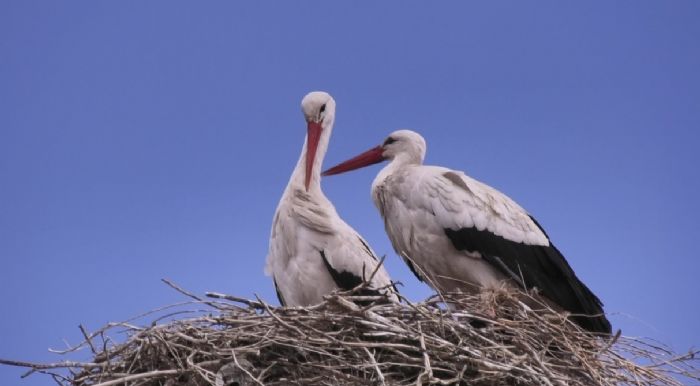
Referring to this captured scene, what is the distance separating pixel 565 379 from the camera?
4.22 metres

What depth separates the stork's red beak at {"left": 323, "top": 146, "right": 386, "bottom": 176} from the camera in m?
5.99

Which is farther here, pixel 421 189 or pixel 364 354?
pixel 421 189

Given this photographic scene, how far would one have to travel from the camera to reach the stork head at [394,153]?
575 centimetres

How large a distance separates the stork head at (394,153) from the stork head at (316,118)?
428mm

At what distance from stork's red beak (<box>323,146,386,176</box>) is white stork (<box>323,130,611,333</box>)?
2.00 ft

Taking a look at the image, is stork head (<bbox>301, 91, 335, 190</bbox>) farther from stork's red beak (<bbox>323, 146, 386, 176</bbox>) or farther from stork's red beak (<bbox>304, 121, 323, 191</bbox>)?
stork's red beak (<bbox>323, 146, 386, 176</bbox>)

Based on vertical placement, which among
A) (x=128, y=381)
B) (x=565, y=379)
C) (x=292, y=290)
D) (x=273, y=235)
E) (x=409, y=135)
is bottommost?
(x=565, y=379)

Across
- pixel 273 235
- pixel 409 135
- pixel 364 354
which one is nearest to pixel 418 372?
pixel 364 354

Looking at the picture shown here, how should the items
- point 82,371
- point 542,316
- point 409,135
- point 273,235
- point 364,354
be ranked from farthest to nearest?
point 409,135
point 273,235
point 542,316
point 82,371
point 364,354

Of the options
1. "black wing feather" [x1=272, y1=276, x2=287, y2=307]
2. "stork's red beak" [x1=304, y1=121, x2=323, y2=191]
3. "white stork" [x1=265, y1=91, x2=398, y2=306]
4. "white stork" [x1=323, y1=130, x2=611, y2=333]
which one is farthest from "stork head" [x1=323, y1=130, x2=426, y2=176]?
"black wing feather" [x1=272, y1=276, x2=287, y2=307]

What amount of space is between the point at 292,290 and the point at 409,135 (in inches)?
50.7

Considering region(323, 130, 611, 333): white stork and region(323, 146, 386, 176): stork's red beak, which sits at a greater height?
region(323, 146, 386, 176): stork's red beak

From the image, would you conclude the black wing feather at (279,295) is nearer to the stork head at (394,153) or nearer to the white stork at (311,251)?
the white stork at (311,251)

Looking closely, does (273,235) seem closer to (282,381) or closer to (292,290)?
(292,290)
